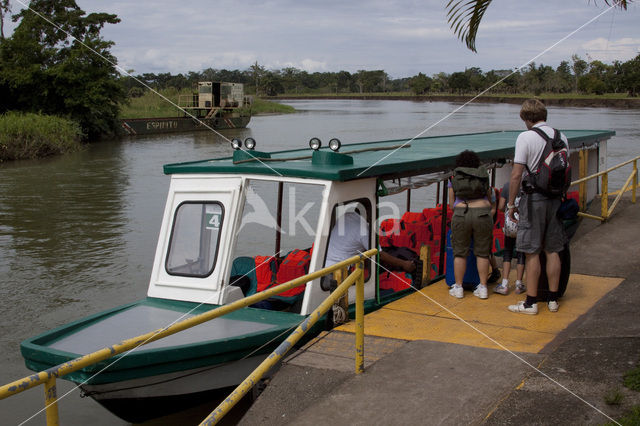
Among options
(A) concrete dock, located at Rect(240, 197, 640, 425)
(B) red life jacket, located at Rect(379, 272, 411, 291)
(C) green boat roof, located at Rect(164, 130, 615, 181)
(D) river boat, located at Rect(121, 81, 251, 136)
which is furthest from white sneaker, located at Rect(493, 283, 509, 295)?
(D) river boat, located at Rect(121, 81, 251, 136)

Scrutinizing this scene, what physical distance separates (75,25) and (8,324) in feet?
99.6

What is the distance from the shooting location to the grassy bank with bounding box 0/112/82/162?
27.8m

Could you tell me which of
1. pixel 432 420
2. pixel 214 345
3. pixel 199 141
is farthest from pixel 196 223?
pixel 199 141

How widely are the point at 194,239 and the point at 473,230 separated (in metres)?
2.64

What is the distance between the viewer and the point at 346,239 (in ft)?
20.4

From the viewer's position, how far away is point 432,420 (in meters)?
3.93

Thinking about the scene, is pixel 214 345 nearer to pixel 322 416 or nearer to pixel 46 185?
pixel 322 416

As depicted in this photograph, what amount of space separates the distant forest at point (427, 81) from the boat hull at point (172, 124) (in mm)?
2762

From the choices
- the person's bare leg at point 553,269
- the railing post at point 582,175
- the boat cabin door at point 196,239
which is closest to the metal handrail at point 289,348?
the boat cabin door at point 196,239

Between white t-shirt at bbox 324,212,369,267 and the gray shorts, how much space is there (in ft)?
4.67

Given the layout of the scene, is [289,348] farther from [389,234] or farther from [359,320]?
[389,234]

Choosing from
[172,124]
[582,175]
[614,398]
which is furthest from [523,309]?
[172,124]

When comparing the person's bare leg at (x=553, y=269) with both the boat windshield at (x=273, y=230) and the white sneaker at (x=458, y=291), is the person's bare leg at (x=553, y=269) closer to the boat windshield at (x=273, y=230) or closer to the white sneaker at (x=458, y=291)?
the white sneaker at (x=458, y=291)

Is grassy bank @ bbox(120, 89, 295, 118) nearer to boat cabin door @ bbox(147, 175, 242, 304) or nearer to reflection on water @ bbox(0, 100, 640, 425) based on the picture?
reflection on water @ bbox(0, 100, 640, 425)
